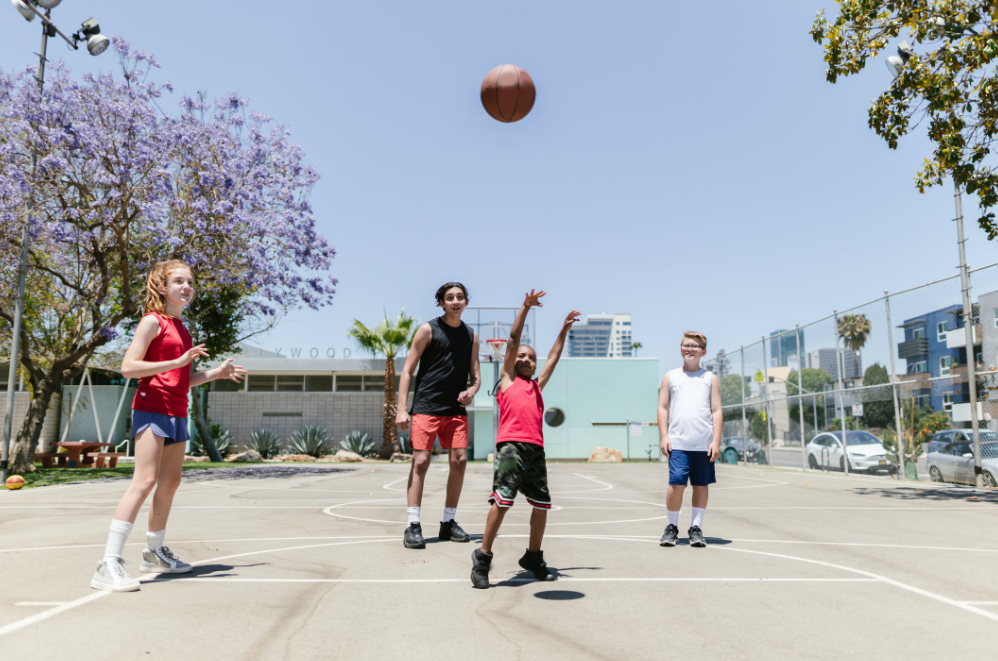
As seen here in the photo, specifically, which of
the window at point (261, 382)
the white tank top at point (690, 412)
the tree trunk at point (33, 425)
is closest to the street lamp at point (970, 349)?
the white tank top at point (690, 412)

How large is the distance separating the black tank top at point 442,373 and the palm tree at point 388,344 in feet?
79.3

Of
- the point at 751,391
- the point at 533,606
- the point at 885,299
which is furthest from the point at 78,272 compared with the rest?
the point at 751,391

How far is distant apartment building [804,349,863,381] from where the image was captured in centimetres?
1767

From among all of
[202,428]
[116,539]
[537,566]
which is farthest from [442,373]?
[202,428]

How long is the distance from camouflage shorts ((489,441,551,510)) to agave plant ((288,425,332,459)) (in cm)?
2689

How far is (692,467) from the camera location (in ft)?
20.2

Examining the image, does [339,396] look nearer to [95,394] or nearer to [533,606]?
[95,394]

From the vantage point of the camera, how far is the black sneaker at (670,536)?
5.91 m

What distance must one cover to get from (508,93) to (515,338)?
245 inches

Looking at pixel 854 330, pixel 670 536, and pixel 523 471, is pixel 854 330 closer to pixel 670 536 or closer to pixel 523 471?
pixel 670 536

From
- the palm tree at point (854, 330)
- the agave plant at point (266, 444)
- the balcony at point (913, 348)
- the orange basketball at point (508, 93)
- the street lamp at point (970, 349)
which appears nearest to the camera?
the orange basketball at point (508, 93)

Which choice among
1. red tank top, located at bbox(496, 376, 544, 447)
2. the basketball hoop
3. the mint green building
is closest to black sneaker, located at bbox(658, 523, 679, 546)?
red tank top, located at bbox(496, 376, 544, 447)

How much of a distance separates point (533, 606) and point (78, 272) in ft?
57.8

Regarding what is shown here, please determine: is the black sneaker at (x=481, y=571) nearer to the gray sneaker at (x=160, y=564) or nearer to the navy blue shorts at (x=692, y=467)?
the gray sneaker at (x=160, y=564)
